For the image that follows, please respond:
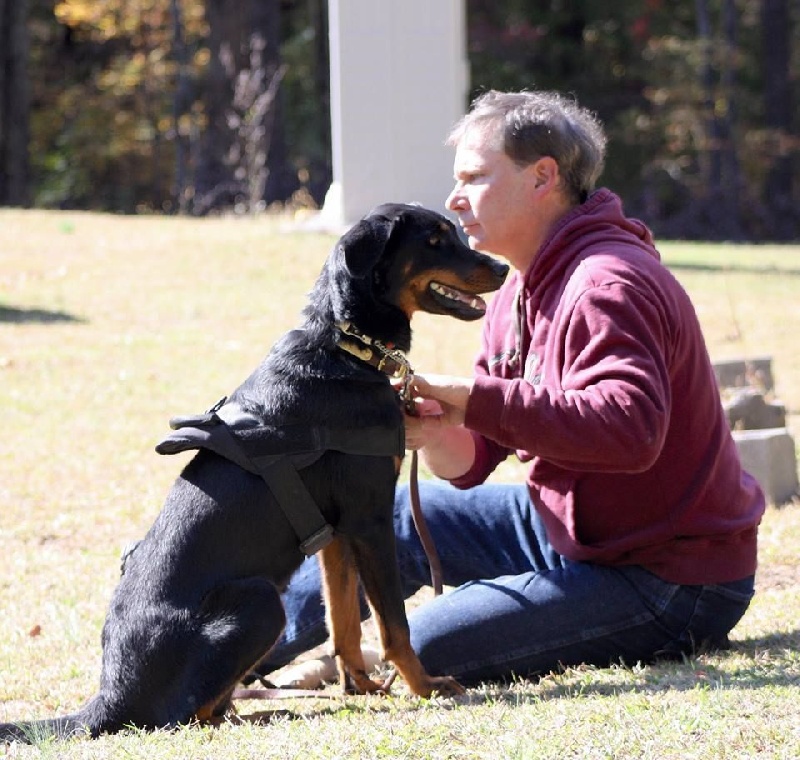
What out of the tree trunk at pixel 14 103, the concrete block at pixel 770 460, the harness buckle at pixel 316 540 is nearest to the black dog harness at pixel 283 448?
the harness buckle at pixel 316 540

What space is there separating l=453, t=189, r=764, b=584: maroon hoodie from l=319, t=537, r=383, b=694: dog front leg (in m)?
0.56

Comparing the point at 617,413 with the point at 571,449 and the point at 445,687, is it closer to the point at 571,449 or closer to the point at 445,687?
the point at 571,449

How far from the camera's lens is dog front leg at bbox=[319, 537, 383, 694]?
370 centimetres

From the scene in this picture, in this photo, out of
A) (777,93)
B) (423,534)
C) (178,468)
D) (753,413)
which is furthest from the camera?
(777,93)

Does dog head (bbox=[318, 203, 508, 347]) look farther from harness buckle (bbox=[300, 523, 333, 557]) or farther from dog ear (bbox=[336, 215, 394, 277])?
harness buckle (bbox=[300, 523, 333, 557])

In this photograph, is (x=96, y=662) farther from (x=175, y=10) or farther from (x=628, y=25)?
(x=628, y=25)

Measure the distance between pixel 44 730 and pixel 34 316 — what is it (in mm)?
7628

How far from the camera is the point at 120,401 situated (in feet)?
26.4

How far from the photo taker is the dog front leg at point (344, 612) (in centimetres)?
370

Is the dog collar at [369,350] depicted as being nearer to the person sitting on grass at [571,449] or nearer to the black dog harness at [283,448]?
the person sitting on grass at [571,449]

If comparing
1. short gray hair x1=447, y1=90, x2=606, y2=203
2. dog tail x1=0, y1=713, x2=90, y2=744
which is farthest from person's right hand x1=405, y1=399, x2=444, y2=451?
dog tail x1=0, y1=713, x2=90, y2=744

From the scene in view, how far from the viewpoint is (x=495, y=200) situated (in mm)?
3756

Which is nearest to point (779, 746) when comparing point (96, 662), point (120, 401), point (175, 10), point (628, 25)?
point (96, 662)

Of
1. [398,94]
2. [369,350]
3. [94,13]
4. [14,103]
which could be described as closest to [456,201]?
[369,350]
